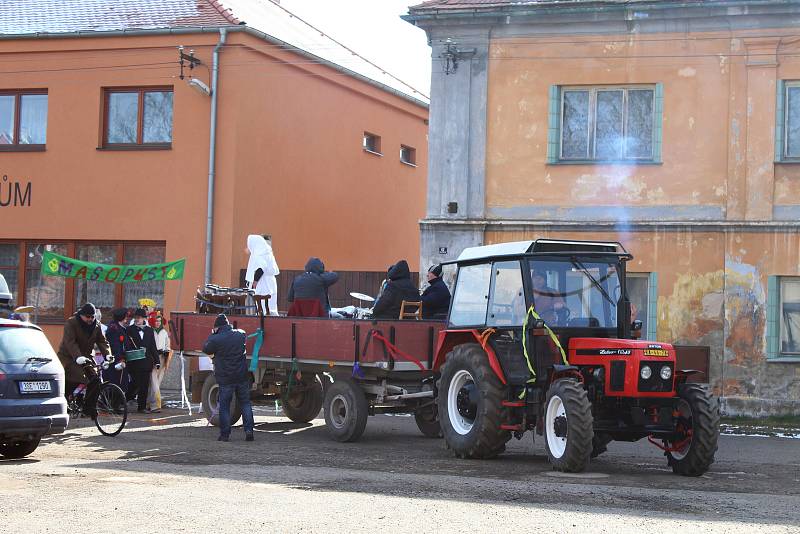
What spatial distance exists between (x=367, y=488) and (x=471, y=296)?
3845 mm

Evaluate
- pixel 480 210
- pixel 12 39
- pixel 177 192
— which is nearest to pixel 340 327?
pixel 480 210

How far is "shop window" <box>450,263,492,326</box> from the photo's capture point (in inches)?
562

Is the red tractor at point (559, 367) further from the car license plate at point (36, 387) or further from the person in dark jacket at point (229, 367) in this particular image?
the car license plate at point (36, 387)

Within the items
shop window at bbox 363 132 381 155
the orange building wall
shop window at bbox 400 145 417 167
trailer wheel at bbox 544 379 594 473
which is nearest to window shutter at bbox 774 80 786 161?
trailer wheel at bbox 544 379 594 473

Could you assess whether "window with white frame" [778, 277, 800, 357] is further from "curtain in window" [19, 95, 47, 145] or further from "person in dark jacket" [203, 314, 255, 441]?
"curtain in window" [19, 95, 47, 145]

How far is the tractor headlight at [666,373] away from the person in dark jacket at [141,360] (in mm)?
9610

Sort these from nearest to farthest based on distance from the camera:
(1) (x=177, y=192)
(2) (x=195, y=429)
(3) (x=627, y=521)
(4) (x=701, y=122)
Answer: (3) (x=627, y=521), (2) (x=195, y=429), (4) (x=701, y=122), (1) (x=177, y=192)

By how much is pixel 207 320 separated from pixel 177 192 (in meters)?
7.73

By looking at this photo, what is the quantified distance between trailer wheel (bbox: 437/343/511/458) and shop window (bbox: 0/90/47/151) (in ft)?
47.4

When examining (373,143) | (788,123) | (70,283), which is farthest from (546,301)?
(373,143)

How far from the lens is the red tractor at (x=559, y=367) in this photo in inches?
500

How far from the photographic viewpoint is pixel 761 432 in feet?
61.2

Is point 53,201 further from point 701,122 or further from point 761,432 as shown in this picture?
point 761,432

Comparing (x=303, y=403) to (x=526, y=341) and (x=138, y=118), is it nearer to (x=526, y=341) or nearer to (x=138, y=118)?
(x=526, y=341)
